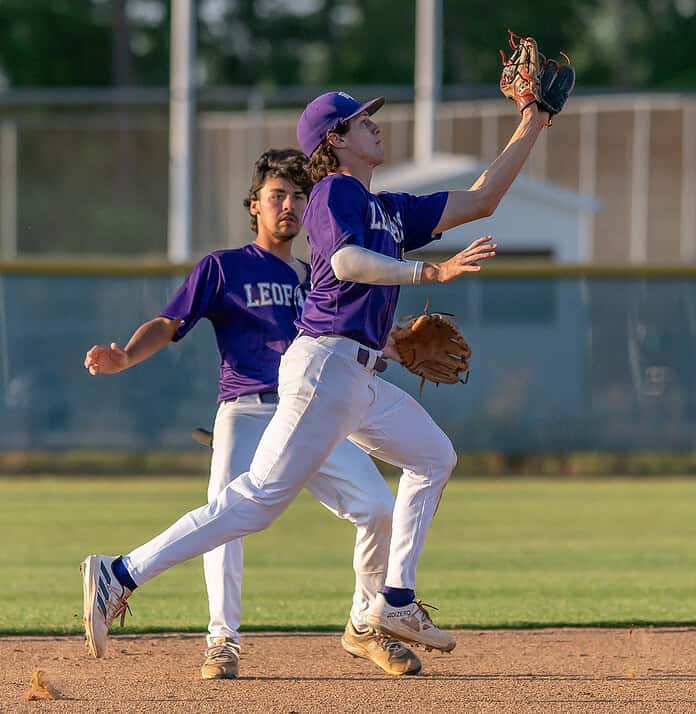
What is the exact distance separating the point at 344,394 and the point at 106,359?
92 cm

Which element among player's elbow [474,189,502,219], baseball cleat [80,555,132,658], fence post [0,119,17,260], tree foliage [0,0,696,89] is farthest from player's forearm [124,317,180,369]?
tree foliage [0,0,696,89]

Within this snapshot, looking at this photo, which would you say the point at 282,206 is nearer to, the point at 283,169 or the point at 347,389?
the point at 283,169

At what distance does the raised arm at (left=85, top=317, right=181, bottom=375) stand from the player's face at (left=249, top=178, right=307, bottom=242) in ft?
1.66

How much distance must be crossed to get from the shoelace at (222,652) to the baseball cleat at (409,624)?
1.60 ft

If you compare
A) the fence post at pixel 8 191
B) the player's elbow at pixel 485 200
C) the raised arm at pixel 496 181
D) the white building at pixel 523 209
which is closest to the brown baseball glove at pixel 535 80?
the raised arm at pixel 496 181

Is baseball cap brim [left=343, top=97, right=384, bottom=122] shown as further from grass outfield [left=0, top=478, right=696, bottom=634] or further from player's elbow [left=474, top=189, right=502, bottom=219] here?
grass outfield [left=0, top=478, right=696, bottom=634]

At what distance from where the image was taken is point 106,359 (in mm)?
5141

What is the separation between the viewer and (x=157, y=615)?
22.3ft

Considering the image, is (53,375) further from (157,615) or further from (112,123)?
(112,123)

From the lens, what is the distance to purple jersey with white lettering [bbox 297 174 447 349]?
466cm

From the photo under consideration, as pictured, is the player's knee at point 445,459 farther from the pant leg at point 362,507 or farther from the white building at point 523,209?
the white building at point 523,209

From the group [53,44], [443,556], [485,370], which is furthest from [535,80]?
[53,44]

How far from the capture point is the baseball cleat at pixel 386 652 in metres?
5.16

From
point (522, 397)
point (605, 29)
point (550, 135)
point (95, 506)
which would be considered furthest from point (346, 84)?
point (95, 506)
